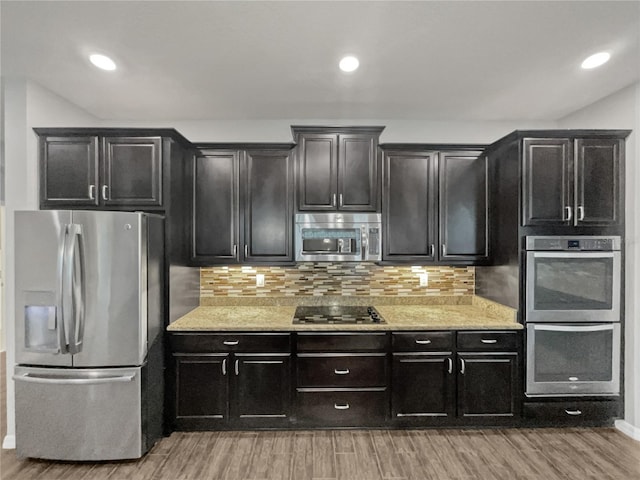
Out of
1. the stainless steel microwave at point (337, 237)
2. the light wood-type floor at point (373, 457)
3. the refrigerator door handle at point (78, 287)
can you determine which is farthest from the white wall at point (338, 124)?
the light wood-type floor at point (373, 457)

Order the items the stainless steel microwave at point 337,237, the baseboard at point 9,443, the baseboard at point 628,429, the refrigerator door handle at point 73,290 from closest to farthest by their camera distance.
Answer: the refrigerator door handle at point 73,290 < the baseboard at point 9,443 < the baseboard at point 628,429 < the stainless steel microwave at point 337,237

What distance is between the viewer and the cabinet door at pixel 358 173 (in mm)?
3291

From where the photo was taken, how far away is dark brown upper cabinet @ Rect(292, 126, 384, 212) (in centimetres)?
329

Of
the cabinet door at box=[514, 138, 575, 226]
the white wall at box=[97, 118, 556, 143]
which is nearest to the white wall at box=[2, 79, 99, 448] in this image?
the white wall at box=[97, 118, 556, 143]

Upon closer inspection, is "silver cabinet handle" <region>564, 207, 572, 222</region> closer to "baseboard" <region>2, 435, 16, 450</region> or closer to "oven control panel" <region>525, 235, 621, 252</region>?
"oven control panel" <region>525, 235, 621, 252</region>

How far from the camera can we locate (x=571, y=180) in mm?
2900

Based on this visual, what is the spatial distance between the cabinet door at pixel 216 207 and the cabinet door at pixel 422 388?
A: 181 cm

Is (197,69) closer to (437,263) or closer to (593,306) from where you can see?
(437,263)

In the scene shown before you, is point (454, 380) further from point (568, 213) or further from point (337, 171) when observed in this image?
point (337, 171)

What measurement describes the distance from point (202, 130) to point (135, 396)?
2568 mm

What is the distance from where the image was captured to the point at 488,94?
3.06 meters

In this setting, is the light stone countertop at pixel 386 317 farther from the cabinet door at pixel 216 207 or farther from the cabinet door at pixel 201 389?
the cabinet door at pixel 216 207

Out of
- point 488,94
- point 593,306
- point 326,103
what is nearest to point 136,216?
point 326,103

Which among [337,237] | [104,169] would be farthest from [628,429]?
[104,169]
